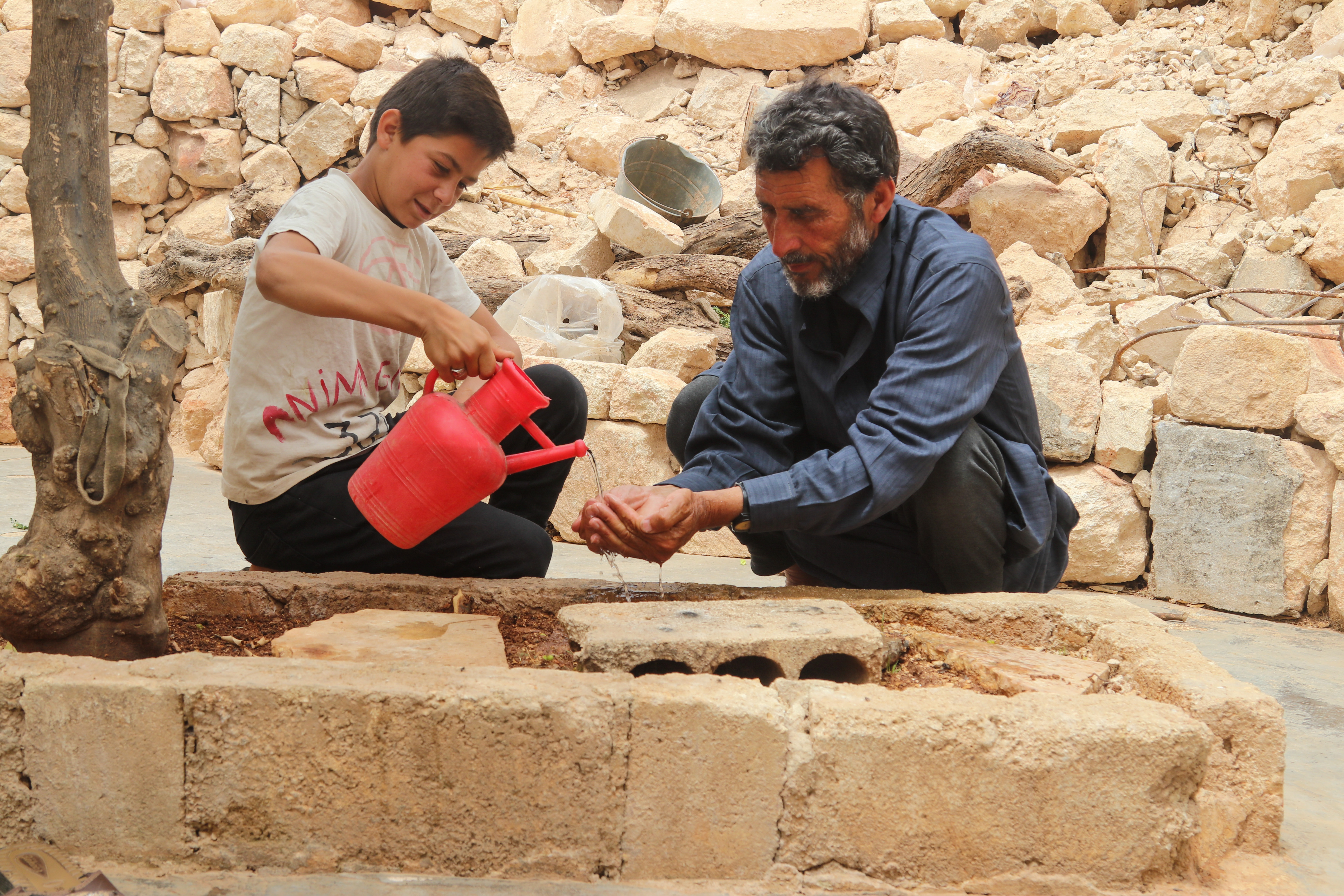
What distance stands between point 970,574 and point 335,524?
5.03 ft

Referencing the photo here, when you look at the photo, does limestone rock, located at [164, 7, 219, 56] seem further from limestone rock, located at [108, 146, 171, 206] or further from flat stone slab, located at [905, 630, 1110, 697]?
flat stone slab, located at [905, 630, 1110, 697]

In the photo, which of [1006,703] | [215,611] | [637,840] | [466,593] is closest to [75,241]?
[215,611]

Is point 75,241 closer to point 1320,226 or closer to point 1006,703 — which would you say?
point 1006,703

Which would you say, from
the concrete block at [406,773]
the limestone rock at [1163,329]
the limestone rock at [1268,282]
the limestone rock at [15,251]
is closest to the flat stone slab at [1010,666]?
the concrete block at [406,773]

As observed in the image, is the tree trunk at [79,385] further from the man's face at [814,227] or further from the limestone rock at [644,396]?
the limestone rock at [644,396]

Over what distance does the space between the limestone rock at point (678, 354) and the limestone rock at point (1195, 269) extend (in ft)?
8.43

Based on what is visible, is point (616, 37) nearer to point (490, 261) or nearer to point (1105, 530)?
point (490, 261)

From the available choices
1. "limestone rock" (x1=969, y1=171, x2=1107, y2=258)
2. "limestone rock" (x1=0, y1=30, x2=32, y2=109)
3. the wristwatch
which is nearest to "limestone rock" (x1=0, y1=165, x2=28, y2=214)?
"limestone rock" (x1=0, y1=30, x2=32, y2=109)

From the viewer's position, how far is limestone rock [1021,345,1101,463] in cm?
452

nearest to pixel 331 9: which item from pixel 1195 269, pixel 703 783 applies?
pixel 1195 269

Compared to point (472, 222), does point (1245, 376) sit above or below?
below

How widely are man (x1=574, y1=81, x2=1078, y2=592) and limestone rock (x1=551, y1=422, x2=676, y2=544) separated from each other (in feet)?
7.62

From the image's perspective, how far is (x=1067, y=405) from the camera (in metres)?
4.54

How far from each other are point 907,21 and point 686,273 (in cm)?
328
